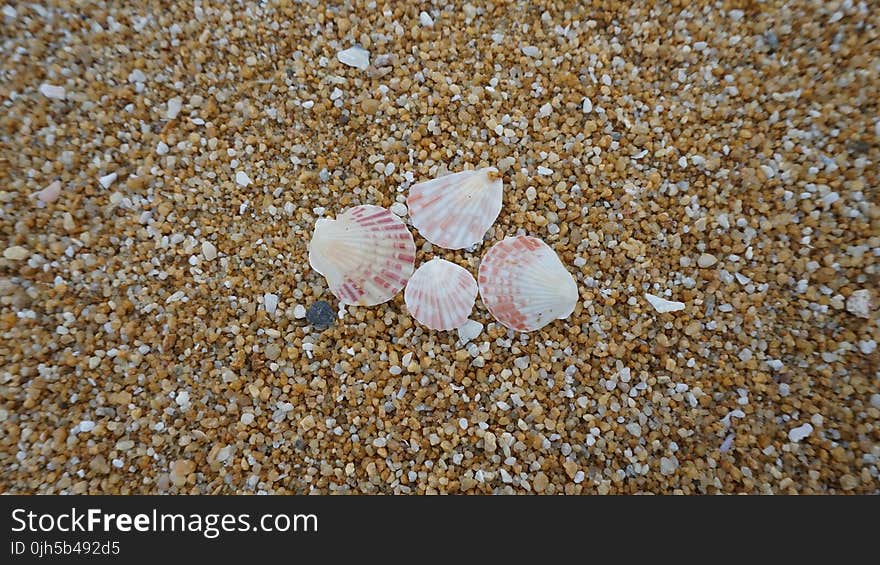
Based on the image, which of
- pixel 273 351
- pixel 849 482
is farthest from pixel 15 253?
pixel 849 482

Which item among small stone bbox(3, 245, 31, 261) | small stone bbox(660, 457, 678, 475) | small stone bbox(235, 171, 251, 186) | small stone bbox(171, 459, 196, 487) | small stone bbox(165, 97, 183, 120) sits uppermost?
small stone bbox(165, 97, 183, 120)

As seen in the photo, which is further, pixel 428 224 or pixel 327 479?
pixel 428 224

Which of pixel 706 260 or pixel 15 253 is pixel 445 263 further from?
pixel 15 253

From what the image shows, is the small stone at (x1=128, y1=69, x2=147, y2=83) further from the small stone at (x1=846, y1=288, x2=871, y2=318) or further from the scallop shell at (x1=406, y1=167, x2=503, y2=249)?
the small stone at (x1=846, y1=288, x2=871, y2=318)

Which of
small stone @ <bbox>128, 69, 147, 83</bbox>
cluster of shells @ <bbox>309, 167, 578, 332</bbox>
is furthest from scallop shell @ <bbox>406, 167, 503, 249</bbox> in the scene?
small stone @ <bbox>128, 69, 147, 83</bbox>
